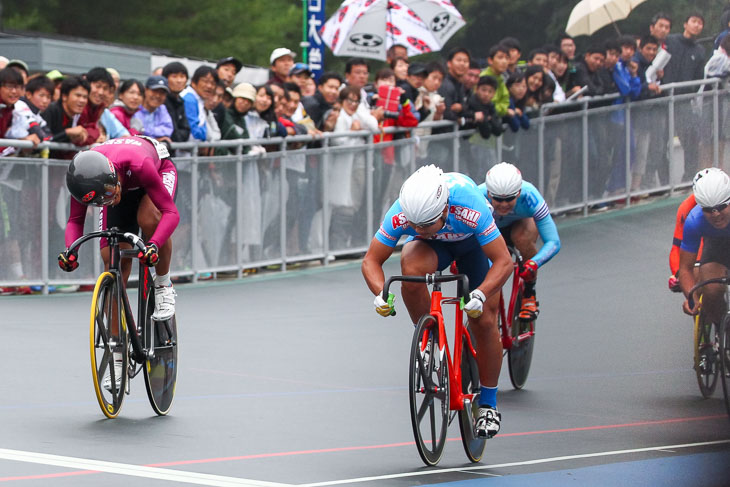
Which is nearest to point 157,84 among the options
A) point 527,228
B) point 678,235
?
point 527,228

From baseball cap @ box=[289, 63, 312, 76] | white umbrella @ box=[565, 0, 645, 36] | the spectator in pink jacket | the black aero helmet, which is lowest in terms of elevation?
the black aero helmet

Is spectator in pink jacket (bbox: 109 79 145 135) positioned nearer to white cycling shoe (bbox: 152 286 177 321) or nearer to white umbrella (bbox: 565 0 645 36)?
white umbrella (bbox: 565 0 645 36)

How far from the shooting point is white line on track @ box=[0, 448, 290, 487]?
21.3 feet

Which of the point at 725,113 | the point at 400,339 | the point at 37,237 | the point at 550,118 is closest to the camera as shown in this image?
the point at 725,113

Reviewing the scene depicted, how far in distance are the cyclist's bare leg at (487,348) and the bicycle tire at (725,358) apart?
1246 mm

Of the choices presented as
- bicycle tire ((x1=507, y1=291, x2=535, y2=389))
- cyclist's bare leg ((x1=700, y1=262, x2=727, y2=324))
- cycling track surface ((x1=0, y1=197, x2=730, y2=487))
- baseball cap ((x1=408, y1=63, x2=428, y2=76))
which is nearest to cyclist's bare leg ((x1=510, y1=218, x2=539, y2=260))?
bicycle tire ((x1=507, y1=291, x2=535, y2=389))

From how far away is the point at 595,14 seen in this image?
37.6ft

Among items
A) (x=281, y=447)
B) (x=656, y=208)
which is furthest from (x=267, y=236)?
(x=281, y=447)

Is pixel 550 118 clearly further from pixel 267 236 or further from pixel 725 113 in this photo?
pixel 725 113

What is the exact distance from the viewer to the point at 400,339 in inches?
466

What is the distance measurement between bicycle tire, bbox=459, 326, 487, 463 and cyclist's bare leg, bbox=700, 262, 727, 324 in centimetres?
152

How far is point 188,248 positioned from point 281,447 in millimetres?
6547

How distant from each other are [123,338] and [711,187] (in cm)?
343

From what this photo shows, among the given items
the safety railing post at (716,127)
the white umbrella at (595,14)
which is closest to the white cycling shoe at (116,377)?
the safety railing post at (716,127)
